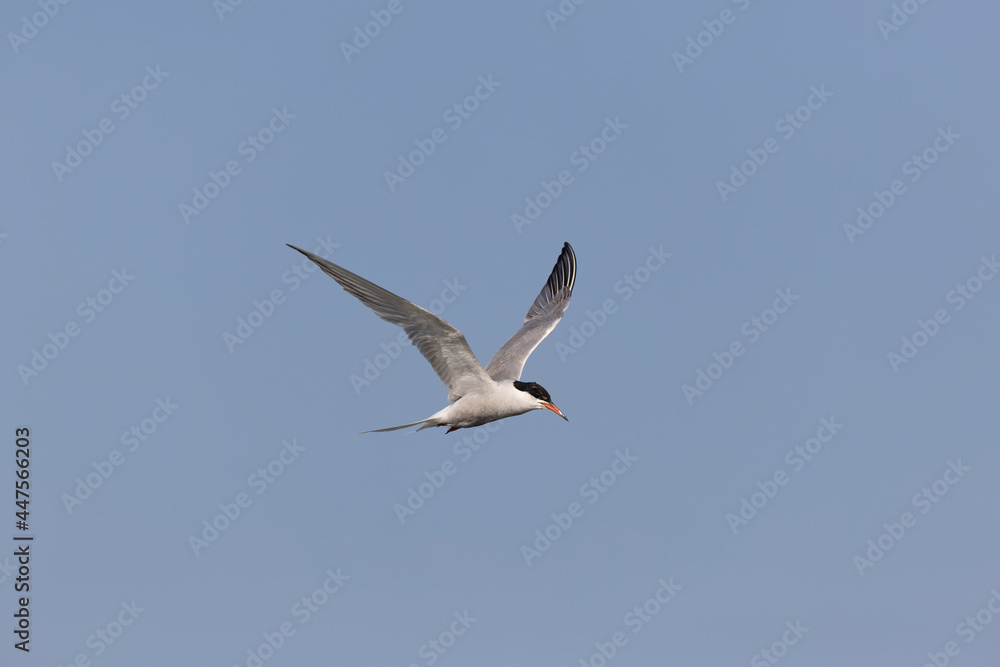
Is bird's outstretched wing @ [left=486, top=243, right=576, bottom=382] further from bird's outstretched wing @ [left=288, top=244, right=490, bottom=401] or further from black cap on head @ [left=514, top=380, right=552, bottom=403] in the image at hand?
bird's outstretched wing @ [left=288, top=244, right=490, bottom=401]

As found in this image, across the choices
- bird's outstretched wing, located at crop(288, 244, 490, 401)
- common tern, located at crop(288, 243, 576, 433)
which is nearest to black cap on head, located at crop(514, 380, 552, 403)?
common tern, located at crop(288, 243, 576, 433)

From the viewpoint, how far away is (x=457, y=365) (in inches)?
792

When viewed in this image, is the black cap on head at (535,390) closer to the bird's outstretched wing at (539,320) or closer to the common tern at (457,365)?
the common tern at (457,365)

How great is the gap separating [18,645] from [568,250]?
14078 mm

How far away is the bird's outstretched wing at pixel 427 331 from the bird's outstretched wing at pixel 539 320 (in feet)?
7.19

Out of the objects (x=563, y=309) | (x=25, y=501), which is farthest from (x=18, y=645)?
(x=563, y=309)

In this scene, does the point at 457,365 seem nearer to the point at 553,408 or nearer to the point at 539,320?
the point at 553,408

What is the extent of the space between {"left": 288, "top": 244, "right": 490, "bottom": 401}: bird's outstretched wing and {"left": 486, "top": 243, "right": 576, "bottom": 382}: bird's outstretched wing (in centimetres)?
219

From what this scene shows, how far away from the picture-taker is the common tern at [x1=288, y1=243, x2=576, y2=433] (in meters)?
18.6

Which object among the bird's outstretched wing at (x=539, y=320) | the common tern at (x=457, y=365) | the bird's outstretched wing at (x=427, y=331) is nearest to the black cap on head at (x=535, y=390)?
the common tern at (x=457, y=365)

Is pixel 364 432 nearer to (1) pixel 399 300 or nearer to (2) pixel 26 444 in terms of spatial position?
(1) pixel 399 300

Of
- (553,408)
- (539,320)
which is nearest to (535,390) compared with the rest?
(553,408)

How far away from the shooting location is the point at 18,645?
819 inches

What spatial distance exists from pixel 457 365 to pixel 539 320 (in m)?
5.58
